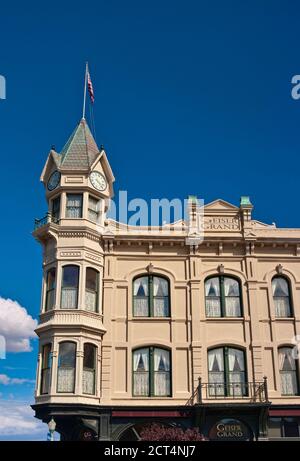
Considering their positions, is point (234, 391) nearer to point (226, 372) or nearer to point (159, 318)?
point (226, 372)

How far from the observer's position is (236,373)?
26.7 m

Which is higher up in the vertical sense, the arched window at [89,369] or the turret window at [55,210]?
the turret window at [55,210]

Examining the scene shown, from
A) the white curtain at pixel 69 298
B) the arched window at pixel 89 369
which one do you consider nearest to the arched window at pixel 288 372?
the arched window at pixel 89 369

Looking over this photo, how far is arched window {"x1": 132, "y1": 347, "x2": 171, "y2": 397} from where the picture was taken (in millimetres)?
26141

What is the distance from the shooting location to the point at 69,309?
1036 inches

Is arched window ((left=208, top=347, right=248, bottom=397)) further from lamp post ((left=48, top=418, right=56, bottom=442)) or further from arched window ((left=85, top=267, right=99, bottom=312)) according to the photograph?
lamp post ((left=48, top=418, right=56, bottom=442))

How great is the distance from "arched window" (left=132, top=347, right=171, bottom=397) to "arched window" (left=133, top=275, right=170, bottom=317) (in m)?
1.81

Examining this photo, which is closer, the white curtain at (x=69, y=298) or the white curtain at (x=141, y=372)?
the white curtain at (x=141, y=372)

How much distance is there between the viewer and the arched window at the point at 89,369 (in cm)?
2548

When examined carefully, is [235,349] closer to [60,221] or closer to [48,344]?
[48,344]

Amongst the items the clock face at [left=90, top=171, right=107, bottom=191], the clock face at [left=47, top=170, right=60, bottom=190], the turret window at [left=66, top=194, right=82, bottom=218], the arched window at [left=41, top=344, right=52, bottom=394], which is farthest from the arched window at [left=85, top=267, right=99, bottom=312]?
Answer: the clock face at [left=47, top=170, right=60, bottom=190]

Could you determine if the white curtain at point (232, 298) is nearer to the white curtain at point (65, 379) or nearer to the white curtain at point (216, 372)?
the white curtain at point (216, 372)

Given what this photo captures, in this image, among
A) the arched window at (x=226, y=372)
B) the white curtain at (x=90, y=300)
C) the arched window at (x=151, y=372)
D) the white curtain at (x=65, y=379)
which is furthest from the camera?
the white curtain at (x=90, y=300)

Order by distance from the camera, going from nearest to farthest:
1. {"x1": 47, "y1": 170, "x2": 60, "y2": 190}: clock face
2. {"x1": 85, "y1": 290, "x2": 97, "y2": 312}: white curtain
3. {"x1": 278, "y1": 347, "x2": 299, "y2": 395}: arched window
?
{"x1": 278, "y1": 347, "x2": 299, "y2": 395}: arched window
{"x1": 85, "y1": 290, "x2": 97, "y2": 312}: white curtain
{"x1": 47, "y1": 170, "x2": 60, "y2": 190}: clock face
